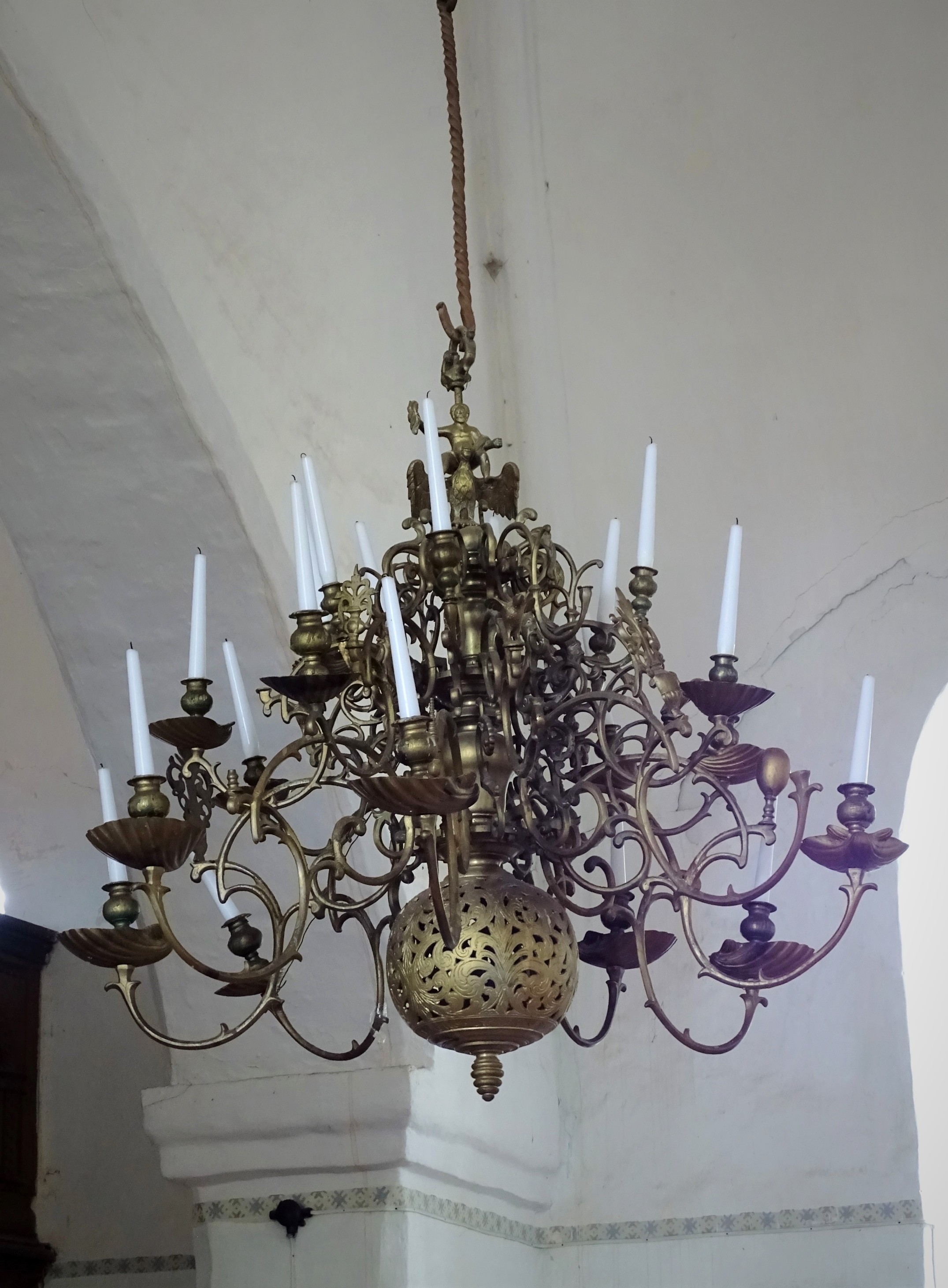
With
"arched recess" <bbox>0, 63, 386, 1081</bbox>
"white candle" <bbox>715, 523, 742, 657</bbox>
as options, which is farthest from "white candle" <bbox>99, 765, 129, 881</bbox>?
"arched recess" <bbox>0, 63, 386, 1081</bbox>

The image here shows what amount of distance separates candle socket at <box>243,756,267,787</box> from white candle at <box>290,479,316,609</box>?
0.74 ft

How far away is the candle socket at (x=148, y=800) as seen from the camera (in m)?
1.79

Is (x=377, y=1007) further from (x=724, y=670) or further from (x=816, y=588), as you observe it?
(x=816, y=588)

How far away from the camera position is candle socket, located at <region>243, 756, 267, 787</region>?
6.79 feet

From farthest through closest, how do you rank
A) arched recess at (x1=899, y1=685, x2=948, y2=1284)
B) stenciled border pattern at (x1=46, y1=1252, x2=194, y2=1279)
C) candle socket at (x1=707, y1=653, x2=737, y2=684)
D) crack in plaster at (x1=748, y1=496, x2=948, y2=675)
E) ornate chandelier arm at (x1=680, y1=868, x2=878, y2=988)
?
stenciled border pattern at (x1=46, y1=1252, x2=194, y2=1279), crack in plaster at (x1=748, y1=496, x2=948, y2=675), arched recess at (x1=899, y1=685, x2=948, y2=1284), candle socket at (x1=707, y1=653, x2=737, y2=684), ornate chandelier arm at (x1=680, y1=868, x2=878, y2=988)

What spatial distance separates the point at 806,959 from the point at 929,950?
2518 millimetres

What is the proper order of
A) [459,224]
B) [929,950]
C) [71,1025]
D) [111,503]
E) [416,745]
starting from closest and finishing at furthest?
[416,745] < [459,224] < [111,503] < [929,950] < [71,1025]

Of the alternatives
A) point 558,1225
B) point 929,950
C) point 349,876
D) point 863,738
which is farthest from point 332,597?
point 929,950

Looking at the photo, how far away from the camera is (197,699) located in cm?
199

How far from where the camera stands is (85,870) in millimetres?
5328

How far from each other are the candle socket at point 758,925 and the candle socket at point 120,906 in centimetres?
78

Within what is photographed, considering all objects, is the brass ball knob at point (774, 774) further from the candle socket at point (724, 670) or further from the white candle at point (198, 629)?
the white candle at point (198, 629)

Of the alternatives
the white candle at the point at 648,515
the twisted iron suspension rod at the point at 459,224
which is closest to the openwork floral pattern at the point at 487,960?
the white candle at the point at 648,515

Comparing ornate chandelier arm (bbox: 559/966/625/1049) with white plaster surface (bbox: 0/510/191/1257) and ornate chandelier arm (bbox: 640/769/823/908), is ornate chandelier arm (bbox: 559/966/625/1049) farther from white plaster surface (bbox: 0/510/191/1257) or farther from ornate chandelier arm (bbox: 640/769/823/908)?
white plaster surface (bbox: 0/510/191/1257)
